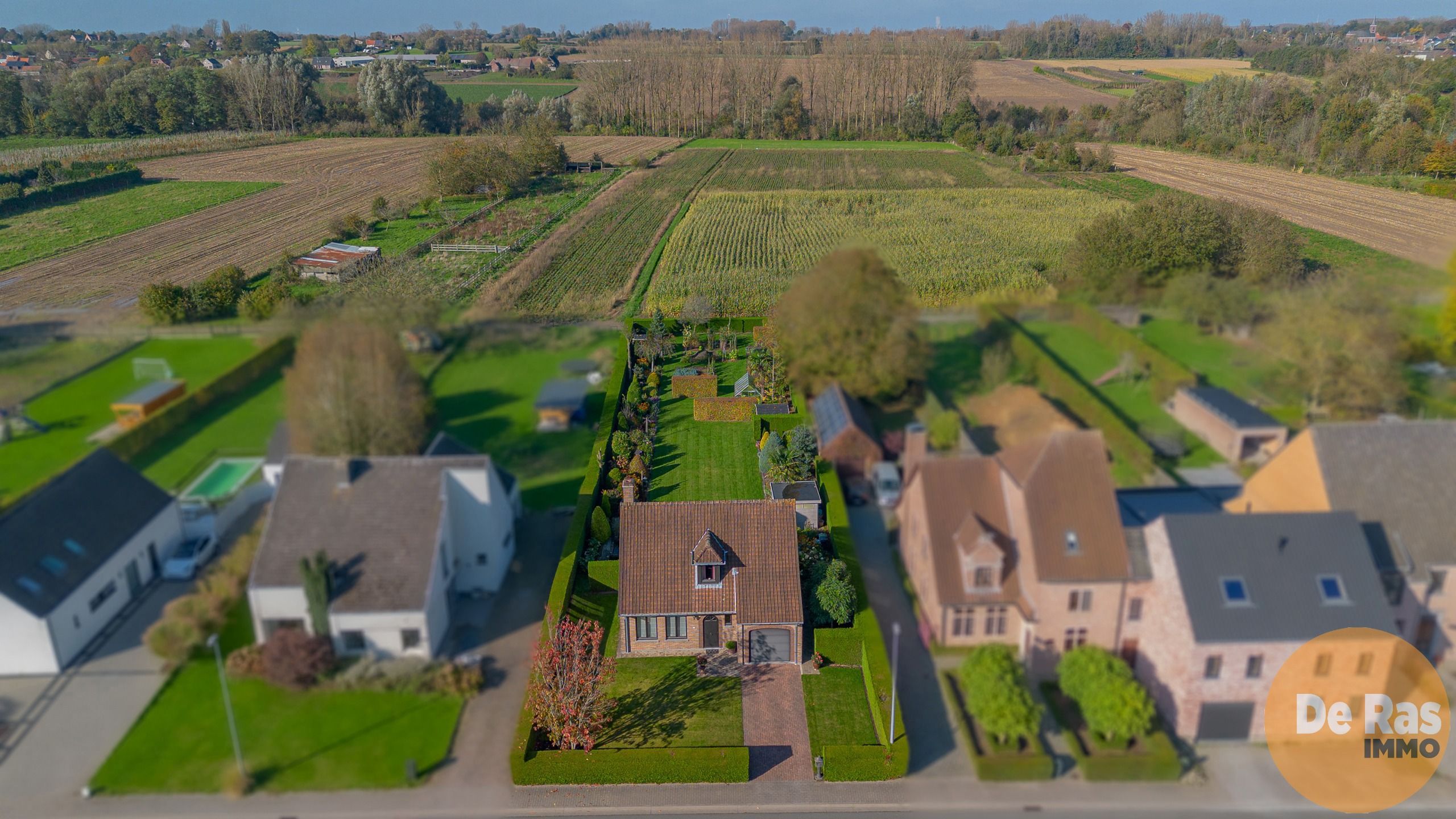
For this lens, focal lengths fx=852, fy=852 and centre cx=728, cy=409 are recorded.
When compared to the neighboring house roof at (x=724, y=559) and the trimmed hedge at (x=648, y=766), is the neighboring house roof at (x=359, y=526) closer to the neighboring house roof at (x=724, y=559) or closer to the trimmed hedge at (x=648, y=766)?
the trimmed hedge at (x=648, y=766)

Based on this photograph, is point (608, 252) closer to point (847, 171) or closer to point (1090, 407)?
point (847, 171)

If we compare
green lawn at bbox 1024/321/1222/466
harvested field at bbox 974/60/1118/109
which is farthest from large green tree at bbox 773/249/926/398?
harvested field at bbox 974/60/1118/109

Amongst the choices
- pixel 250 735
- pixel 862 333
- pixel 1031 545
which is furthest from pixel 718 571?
pixel 250 735

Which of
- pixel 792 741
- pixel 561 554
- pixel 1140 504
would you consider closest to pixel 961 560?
pixel 1140 504

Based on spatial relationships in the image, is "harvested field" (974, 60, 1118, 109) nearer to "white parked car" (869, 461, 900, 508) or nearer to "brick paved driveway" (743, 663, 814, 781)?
"brick paved driveway" (743, 663, 814, 781)

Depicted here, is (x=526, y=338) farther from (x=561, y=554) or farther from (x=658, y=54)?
(x=658, y=54)

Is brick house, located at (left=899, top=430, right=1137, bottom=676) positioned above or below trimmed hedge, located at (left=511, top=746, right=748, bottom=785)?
above

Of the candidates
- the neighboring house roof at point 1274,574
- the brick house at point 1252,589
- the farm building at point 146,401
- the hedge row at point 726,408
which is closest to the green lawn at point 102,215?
the hedge row at point 726,408
